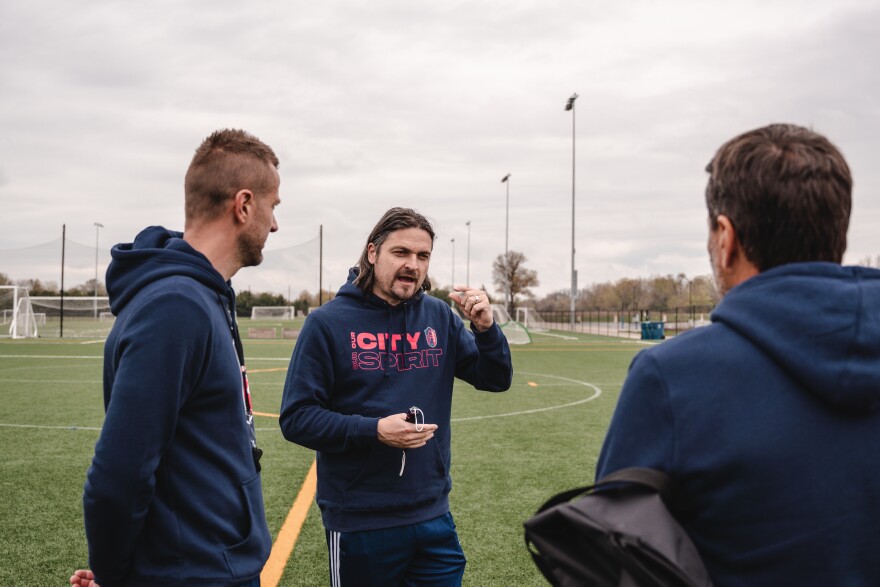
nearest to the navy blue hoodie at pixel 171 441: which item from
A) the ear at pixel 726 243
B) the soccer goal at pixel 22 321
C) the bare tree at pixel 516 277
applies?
the ear at pixel 726 243

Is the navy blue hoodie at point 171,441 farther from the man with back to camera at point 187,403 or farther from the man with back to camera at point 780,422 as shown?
the man with back to camera at point 780,422

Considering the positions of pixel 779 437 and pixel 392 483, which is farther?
pixel 392 483

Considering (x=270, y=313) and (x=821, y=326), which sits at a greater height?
(x=821, y=326)

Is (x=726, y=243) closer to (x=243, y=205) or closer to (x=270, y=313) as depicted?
(x=243, y=205)

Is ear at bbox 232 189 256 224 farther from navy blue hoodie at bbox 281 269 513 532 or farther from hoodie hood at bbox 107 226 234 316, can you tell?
navy blue hoodie at bbox 281 269 513 532

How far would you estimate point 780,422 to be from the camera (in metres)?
1.39

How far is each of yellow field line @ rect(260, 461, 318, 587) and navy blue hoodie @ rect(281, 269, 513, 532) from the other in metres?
1.40

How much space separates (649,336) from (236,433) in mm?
38078

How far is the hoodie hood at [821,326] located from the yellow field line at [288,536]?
347cm

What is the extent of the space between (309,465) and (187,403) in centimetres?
604

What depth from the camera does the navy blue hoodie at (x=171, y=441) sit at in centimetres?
187

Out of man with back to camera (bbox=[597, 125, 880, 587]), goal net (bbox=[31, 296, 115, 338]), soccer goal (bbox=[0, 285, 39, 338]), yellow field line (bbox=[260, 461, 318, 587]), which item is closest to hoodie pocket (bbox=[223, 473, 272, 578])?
→ man with back to camera (bbox=[597, 125, 880, 587])

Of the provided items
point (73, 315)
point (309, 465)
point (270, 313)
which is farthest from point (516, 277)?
point (309, 465)

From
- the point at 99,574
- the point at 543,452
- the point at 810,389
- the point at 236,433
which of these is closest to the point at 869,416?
the point at 810,389
